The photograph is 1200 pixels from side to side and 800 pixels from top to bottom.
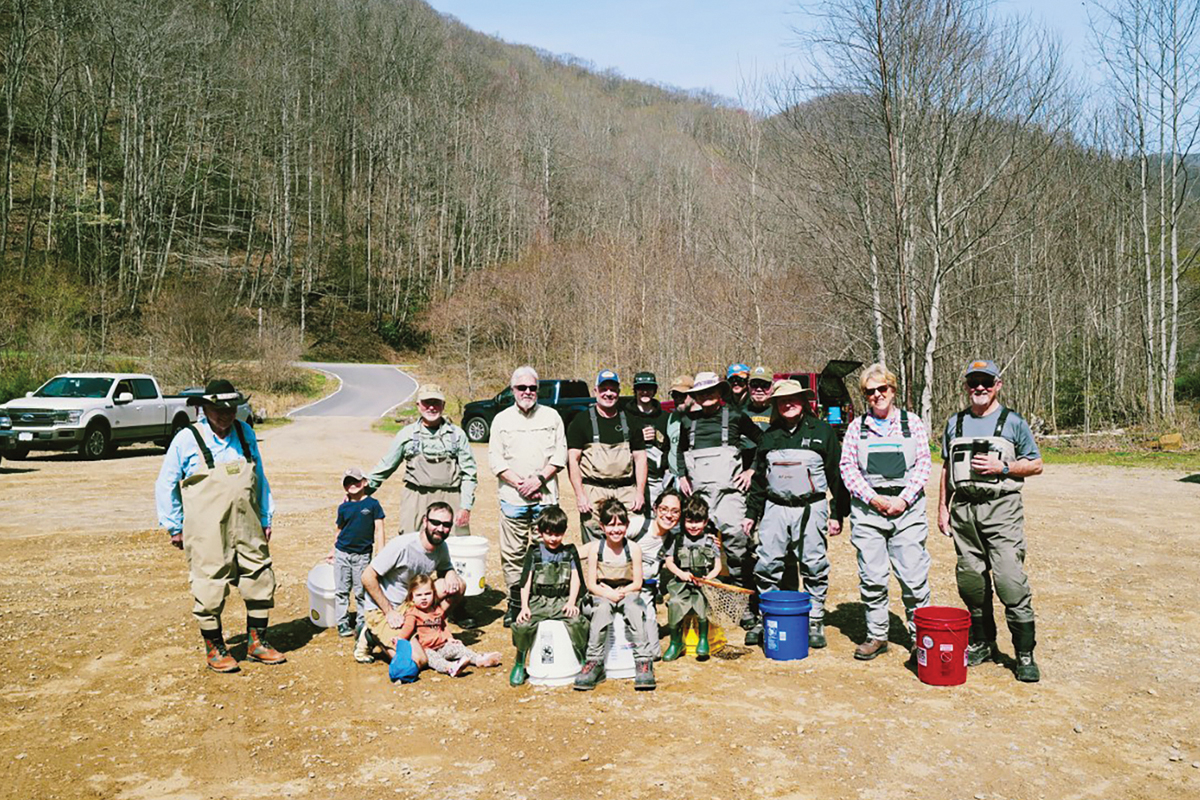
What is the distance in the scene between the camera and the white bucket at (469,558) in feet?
21.9

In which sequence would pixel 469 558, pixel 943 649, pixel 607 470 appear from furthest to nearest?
pixel 469 558
pixel 607 470
pixel 943 649

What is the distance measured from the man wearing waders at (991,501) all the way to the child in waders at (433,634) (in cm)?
313

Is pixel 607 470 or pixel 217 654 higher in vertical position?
pixel 607 470

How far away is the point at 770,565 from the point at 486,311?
43336 millimetres

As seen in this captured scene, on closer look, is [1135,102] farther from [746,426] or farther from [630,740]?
[630,740]

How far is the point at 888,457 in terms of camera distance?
5590mm

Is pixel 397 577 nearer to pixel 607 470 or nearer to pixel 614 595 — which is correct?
pixel 614 595

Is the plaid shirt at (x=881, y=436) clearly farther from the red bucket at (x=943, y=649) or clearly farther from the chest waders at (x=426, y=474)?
the chest waders at (x=426, y=474)

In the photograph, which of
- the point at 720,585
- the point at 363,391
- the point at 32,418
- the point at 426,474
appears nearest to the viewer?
the point at 720,585

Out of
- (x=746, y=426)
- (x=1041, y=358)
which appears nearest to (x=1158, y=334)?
(x=1041, y=358)

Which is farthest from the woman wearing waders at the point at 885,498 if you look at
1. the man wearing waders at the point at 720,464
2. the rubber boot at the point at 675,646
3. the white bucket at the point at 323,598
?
the white bucket at the point at 323,598

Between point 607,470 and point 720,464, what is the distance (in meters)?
0.83

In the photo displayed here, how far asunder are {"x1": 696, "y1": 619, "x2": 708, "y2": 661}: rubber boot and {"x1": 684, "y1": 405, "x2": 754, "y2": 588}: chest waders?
0.67 metres

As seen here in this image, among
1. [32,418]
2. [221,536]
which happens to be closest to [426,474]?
[221,536]
